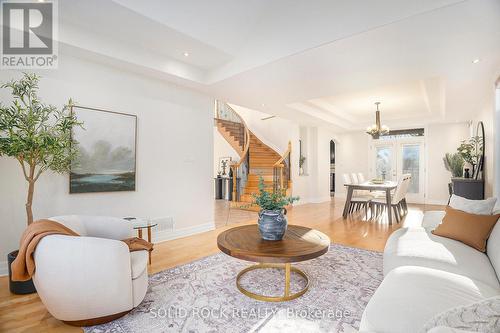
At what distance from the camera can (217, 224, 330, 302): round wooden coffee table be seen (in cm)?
203

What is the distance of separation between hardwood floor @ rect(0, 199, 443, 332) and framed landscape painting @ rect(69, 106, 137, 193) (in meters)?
1.16

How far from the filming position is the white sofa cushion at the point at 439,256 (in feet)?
5.92

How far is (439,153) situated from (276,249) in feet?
26.0

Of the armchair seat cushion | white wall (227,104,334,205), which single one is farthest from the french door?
the armchair seat cushion

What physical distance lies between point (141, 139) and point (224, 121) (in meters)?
5.09

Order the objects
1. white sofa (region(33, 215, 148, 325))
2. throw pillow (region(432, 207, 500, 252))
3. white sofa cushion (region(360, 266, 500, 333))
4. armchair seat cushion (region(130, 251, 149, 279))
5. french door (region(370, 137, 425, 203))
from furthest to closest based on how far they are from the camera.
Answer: french door (region(370, 137, 425, 203)), throw pillow (region(432, 207, 500, 252)), armchair seat cushion (region(130, 251, 149, 279)), white sofa (region(33, 215, 148, 325)), white sofa cushion (region(360, 266, 500, 333))

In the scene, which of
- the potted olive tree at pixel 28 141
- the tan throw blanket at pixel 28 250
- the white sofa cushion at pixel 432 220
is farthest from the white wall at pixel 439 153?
the tan throw blanket at pixel 28 250

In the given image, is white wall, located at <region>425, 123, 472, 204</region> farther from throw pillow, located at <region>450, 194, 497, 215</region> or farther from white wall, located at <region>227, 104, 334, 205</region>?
throw pillow, located at <region>450, 194, 497, 215</region>

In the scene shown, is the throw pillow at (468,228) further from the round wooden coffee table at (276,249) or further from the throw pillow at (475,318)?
the throw pillow at (475,318)

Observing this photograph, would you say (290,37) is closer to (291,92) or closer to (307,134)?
(291,92)

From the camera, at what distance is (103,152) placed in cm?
343

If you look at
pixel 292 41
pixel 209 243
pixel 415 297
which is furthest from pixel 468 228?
pixel 209 243

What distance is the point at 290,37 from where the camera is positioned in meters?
3.12

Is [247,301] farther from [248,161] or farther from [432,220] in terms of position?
[248,161]
